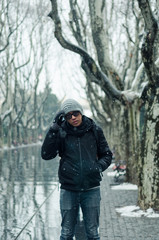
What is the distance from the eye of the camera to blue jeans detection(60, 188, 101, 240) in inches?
156

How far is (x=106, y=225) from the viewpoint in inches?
254

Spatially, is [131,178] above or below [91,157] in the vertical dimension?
below

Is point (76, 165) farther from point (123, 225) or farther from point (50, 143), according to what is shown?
point (123, 225)

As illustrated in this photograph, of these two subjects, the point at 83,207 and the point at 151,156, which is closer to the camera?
the point at 83,207

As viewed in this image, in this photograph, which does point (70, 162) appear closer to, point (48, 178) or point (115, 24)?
point (48, 178)

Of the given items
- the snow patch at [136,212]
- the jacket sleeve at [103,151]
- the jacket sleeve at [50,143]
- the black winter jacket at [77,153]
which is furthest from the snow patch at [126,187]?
the jacket sleeve at [50,143]

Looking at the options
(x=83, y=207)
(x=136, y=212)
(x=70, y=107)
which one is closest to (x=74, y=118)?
(x=70, y=107)

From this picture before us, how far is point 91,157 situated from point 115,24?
18.8 metres

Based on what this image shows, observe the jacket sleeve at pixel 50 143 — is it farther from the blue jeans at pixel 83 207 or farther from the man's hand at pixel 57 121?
the blue jeans at pixel 83 207

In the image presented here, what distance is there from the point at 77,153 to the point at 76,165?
112mm

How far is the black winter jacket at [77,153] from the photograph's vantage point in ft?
12.8

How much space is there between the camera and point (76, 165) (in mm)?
3898

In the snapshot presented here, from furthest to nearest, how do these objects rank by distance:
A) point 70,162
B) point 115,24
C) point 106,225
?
point 115,24
point 106,225
point 70,162

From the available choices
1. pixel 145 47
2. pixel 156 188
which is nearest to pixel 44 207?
pixel 156 188
